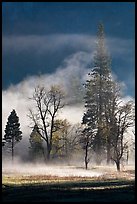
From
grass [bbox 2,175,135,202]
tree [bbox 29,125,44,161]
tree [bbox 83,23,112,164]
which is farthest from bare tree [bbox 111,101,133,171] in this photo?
tree [bbox 29,125,44,161]

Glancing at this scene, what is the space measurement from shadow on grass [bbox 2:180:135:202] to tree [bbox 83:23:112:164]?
1.22ft

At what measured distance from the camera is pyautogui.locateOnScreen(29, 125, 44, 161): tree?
641 cm

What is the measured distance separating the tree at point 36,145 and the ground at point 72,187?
0.83 feet

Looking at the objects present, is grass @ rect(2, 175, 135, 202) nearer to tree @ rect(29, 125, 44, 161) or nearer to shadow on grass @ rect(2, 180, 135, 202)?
shadow on grass @ rect(2, 180, 135, 202)

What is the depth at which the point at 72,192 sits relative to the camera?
623 cm

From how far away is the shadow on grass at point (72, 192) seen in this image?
20.2ft

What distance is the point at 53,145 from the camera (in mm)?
6488

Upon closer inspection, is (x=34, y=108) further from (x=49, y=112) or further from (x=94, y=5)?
(x=94, y=5)

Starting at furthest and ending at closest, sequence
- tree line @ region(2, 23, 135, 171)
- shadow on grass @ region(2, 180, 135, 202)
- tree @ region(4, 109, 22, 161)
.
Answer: tree line @ region(2, 23, 135, 171), tree @ region(4, 109, 22, 161), shadow on grass @ region(2, 180, 135, 202)

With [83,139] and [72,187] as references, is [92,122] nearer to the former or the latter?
[83,139]

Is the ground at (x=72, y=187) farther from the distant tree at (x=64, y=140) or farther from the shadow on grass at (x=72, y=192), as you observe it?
the distant tree at (x=64, y=140)

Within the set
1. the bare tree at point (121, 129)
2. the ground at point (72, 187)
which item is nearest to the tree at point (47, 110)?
the ground at point (72, 187)

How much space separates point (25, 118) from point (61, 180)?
0.91 metres

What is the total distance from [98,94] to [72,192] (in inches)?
51.7
